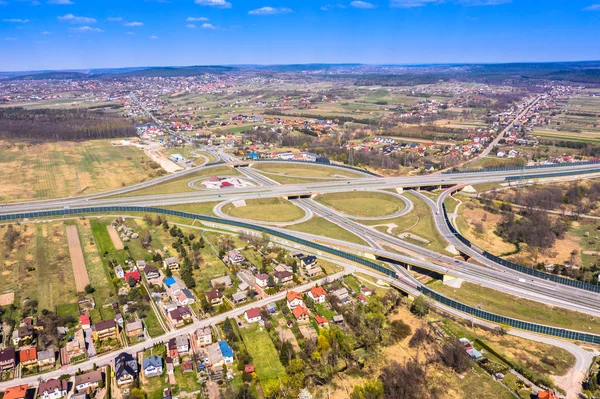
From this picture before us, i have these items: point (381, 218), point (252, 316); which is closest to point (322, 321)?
point (252, 316)

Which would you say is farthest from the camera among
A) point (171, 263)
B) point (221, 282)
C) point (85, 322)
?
point (171, 263)

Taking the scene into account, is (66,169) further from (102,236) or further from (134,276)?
(134,276)

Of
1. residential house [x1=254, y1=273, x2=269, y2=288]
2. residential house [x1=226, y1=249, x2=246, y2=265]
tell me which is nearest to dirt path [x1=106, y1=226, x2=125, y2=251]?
residential house [x1=226, y1=249, x2=246, y2=265]

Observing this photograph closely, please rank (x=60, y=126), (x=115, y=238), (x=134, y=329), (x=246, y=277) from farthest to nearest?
(x=60, y=126) → (x=115, y=238) → (x=246, y=277) → (x=134, y=329)

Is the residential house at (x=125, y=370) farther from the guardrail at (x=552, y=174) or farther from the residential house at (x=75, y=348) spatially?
the guardrail at (x=552, y=174)

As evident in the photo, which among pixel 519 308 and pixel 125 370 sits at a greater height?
pixel 125 370

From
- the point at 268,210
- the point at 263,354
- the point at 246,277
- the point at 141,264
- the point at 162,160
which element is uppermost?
the point at 162,160

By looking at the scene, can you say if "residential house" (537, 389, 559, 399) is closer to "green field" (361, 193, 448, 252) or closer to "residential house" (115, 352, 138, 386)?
"green field" (361, 193, 448, 252)
